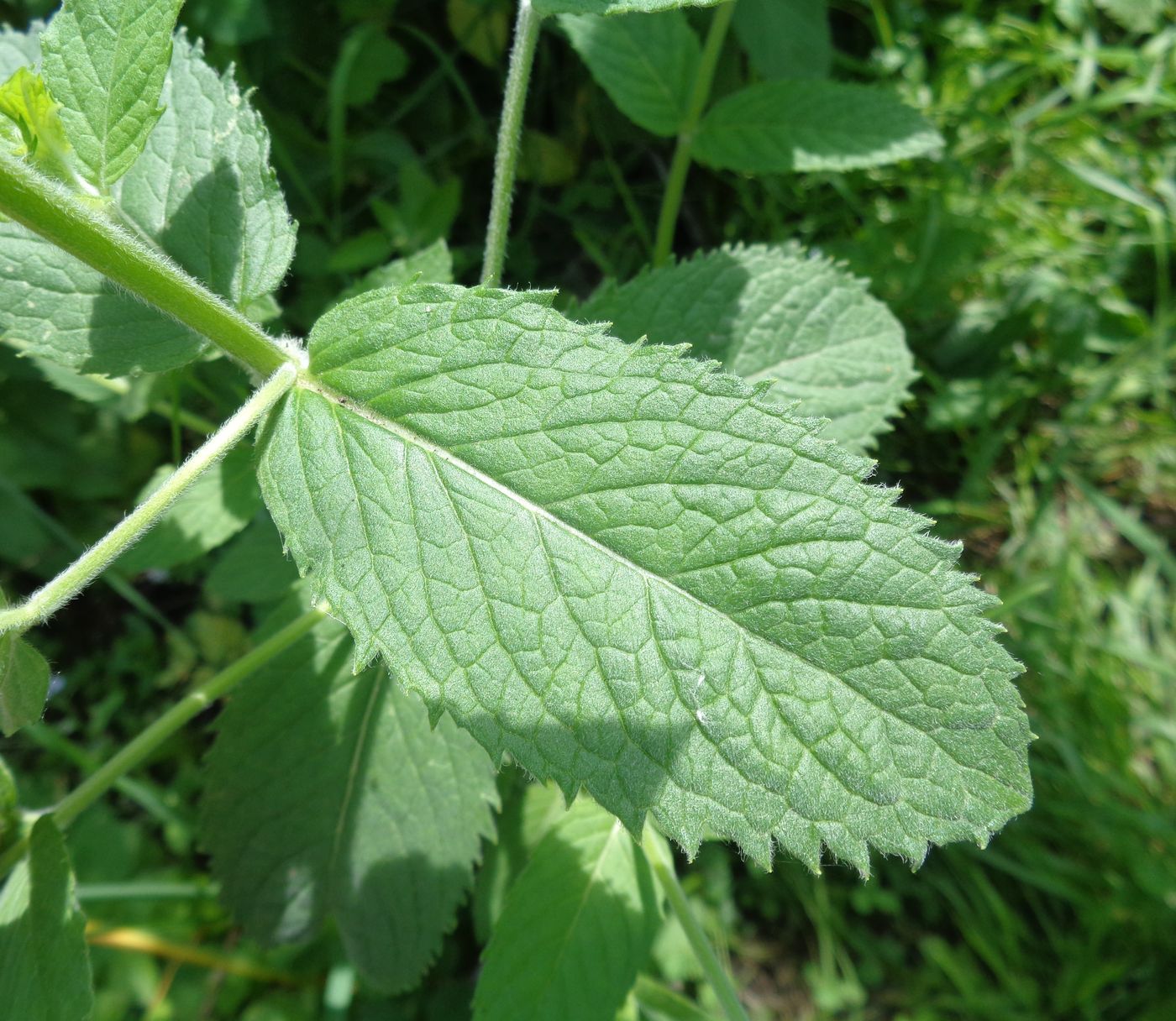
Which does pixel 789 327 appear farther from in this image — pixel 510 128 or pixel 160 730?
pixel 160 730

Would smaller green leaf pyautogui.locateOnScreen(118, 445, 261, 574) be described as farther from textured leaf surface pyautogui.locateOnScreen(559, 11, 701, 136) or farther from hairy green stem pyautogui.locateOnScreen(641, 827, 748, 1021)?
textured leaf surface pyautogui.locateOnScreen(559, 11, 701, 136)

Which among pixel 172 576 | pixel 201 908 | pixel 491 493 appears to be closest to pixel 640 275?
pixel 491 493

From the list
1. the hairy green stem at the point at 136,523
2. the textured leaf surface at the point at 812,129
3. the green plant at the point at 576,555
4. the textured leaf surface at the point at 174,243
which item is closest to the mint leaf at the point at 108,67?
the green plant at the point at 576,555

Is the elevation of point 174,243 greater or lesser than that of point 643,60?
greater

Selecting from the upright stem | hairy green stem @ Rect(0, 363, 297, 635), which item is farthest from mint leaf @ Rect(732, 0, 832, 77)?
hairy green stem @ Rect(0, 363, 297, 635)

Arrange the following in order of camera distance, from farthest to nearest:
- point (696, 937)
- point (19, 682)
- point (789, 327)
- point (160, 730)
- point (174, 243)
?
1. point (789, 327)
2. point (696, 937)
3. point (160, 730)
4. point (174, 243)
5. point (19, 682)

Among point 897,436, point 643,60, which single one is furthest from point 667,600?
point 897,436
